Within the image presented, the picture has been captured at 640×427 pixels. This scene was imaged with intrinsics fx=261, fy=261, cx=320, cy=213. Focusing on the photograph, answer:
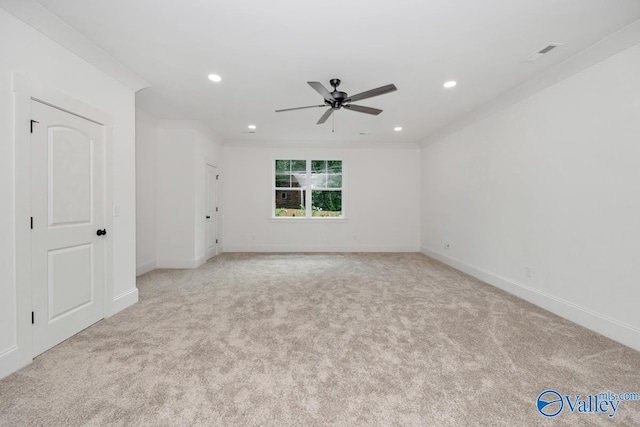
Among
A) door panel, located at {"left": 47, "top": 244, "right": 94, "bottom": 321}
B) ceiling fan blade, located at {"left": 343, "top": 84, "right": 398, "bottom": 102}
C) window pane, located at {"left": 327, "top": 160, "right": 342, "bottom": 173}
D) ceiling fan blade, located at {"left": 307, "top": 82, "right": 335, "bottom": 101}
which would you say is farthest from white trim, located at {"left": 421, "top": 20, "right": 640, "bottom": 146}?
door panel, located at {"left": 47, "top": 244, "right": 94, "bottom": 321}

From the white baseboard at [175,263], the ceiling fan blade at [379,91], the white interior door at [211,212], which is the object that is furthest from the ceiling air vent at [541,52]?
the white baseboard at [175,263]

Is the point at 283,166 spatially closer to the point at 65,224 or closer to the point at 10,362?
the point at 65,224

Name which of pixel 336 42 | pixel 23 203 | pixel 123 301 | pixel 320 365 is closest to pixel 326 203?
pixel 336 42

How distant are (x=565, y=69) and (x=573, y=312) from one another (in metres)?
2.56

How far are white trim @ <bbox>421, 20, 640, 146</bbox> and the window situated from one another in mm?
3225

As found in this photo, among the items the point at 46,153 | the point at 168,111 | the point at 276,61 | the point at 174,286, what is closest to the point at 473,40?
the point at 276,61

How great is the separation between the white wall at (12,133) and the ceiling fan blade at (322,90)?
218 centimetres

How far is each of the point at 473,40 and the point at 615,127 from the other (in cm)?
151

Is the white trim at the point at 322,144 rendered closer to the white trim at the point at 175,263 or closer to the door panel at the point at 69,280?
the white trim at the point at 175,263

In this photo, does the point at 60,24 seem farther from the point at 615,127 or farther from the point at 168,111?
the point at 615,127

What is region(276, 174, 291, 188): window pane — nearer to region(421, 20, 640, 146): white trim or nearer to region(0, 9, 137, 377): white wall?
region(0, 9, 137, 377): white wall

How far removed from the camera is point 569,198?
2.79m

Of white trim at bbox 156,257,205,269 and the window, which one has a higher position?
the window

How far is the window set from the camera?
6.69 metres
